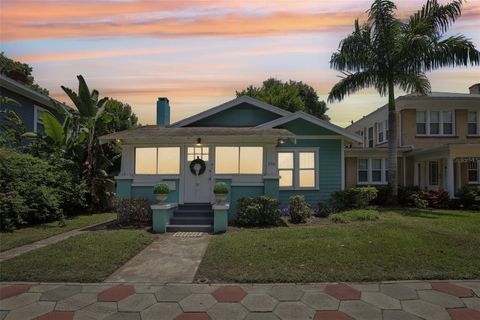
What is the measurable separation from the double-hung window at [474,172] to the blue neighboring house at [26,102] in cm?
2265

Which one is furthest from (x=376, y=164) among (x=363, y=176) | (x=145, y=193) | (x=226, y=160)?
(x=145, y=193)

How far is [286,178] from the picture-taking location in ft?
49.9

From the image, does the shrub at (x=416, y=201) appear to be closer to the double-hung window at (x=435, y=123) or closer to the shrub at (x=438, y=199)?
the shrub at (x=438, y=199)

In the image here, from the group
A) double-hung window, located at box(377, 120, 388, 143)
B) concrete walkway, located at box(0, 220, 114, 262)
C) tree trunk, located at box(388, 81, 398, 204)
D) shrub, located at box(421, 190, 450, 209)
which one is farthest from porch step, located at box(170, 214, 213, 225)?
double-hung window, located at box(377, 120, 388, 143)

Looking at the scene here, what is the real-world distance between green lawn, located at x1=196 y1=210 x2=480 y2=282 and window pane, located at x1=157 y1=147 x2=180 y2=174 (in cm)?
393

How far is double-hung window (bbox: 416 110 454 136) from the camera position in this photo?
2145 cm

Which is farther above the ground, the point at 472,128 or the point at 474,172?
the point at 472,128

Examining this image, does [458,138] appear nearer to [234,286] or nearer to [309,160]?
[309,160]

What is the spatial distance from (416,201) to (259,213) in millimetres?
9144

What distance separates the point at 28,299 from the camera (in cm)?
499

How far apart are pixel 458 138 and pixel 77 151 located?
20642 mm

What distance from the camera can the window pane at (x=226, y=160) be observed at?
12.2 meters

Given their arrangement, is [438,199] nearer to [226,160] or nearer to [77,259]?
[226,160]

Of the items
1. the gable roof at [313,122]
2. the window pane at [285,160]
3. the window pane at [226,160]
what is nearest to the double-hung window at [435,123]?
the gable roof at [313,122]
